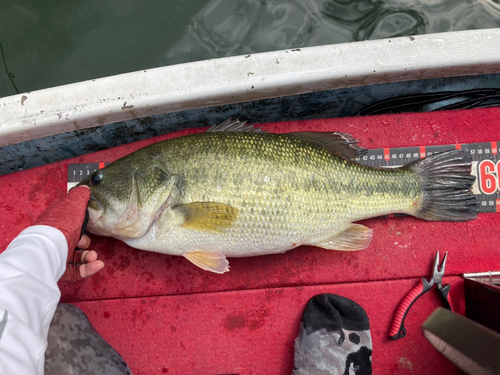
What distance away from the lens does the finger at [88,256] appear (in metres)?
1.98

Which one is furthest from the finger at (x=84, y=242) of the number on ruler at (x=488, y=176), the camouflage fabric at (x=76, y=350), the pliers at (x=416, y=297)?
the number on ruler at (x=488, y=176)

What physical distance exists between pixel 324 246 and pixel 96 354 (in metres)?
1.41

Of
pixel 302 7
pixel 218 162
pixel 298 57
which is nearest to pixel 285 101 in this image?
pixel 298 57

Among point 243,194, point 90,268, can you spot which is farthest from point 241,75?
point 90,268

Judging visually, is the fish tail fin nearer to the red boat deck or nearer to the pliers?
the red boat deck

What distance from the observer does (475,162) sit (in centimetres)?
218

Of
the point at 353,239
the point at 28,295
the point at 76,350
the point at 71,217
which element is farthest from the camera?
the point at 353,239

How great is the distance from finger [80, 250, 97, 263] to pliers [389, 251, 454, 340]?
1863 mm

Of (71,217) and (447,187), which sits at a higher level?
(447,187)

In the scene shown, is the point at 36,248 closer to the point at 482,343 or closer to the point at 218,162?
the point at 218,162

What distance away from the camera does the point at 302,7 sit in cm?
277

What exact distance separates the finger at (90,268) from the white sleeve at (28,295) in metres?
0.35

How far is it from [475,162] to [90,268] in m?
2.49

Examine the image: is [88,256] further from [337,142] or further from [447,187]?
[447,187]
